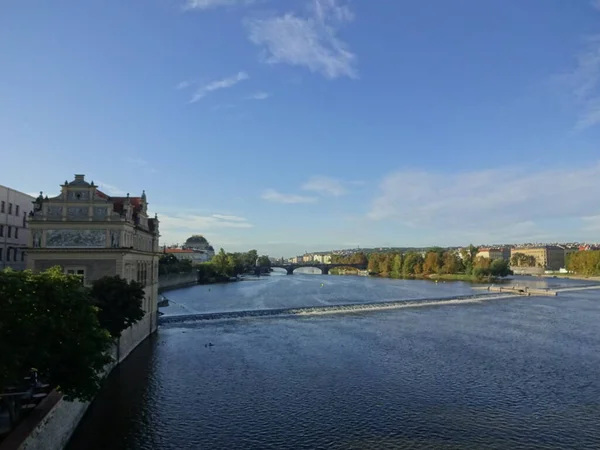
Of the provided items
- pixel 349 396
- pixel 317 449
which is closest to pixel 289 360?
pixel 349 396

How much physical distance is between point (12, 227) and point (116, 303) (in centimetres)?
2310

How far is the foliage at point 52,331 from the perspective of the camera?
1367 cm

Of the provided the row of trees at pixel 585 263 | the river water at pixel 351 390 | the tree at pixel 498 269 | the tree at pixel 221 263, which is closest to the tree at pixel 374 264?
the tree at pixel 498 269

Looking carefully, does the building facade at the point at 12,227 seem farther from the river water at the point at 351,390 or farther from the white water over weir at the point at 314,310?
the river water at the point at 351,390

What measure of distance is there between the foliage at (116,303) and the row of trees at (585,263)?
15596 centimetres

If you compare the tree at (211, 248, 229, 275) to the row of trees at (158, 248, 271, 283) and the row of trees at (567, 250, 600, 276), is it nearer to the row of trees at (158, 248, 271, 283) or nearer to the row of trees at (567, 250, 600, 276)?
the row of trees at (158, 248, 271, 283)

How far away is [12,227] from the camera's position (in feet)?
142

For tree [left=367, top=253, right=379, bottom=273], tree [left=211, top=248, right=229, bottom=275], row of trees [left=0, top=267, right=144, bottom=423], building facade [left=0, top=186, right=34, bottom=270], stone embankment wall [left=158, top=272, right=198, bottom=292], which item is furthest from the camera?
tree [left=367, top=253, right=379, bottom=273]

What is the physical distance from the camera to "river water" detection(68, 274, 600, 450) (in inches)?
754

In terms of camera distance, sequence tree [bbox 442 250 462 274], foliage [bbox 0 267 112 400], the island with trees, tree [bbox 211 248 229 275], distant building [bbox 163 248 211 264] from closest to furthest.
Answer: foliage [bbox 0 267 112 400]
tree [bbox 211 248 229 275]
the island with trees
tree [bbox 442 250 462 274]
distant building [bbox 163 248 211 264]

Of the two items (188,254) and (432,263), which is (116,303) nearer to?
(432,263)

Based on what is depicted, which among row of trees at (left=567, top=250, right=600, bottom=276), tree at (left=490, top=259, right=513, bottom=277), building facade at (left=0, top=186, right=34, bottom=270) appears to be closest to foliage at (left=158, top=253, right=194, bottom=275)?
building facade at (left=0, top=186, right=34, bottom=270)

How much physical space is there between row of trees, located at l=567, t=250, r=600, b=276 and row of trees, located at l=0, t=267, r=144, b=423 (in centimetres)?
16361

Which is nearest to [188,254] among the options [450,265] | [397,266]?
[397,266]
